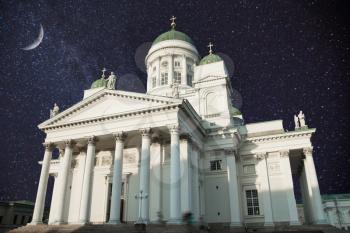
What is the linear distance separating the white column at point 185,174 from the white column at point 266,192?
28.9 feet

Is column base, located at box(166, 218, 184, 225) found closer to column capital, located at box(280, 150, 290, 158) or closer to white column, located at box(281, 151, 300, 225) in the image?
white column, located at box(281, 151, 300, 225)

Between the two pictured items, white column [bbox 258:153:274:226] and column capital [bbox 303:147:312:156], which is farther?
column capital [bbox 303:147:312:156]

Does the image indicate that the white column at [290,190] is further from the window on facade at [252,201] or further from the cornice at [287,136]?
the window on facade at [252,201]

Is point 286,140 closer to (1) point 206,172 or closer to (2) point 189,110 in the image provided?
(1) point 206,172

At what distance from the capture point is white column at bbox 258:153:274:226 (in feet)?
84.6

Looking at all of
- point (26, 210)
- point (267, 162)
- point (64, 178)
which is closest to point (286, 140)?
point (267, 162)

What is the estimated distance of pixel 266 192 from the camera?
2672cm

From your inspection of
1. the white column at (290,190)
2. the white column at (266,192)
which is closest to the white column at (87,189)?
the white column at (266,192)

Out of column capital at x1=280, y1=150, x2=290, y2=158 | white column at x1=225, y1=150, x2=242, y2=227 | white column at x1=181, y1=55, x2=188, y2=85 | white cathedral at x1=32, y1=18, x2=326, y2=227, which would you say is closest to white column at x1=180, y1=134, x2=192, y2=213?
white cathedral at x1=32, y1=18, x2=326, y2=227

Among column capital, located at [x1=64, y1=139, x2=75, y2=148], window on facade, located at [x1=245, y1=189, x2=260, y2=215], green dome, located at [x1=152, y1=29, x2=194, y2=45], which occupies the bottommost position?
window on facade, located at [x1=245, y1=189, x2=260, y2=215]

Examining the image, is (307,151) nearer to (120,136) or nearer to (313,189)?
(313,189)

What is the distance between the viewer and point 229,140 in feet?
88.5

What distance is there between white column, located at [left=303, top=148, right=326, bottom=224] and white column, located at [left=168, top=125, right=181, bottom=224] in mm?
14162

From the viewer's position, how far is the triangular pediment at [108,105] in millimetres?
22609
